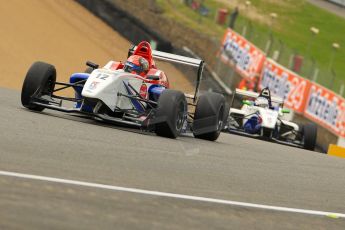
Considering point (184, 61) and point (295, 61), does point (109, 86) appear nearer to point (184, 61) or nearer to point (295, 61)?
point (184, 61)

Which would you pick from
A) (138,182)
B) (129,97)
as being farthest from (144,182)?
(129,97)

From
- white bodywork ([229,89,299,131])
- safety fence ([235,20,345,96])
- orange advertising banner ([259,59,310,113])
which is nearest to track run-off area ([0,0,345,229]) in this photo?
white bodywork ([229,89,299,131])

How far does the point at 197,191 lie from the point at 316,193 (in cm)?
205

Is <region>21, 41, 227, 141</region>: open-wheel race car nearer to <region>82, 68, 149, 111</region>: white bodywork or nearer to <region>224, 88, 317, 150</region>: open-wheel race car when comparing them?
<region>82, 68, 149, 111</region>: white bodywork

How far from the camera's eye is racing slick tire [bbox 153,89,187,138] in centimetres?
1261

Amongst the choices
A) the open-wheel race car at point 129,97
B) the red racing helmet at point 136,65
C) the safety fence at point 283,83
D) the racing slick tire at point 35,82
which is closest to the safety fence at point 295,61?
the safety fence at point 283,83

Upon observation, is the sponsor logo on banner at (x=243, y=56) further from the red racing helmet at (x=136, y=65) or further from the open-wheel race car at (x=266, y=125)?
the red racing helmet at (x=136, y=65)

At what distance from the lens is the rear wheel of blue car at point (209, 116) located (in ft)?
46.9

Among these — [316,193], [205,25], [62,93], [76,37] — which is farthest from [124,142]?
[205,25]

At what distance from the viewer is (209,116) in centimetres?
1451

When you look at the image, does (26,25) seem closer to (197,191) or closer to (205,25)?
(205,25)

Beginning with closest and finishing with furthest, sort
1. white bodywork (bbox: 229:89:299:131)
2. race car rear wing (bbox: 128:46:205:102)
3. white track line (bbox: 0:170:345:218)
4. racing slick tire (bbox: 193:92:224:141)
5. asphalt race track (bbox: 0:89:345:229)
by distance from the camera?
1. asphalt race track (bbox: 0:89:345:229)
2. white track line (bbox: 0:170:345:218)
3. racing slick tire (bbox: 193:92:224:141)
4. race car rear wing (bbox: 128:46:205:102)
5. white bodywork (bbox: 229:89:299:131)

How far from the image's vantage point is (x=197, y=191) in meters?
7.68

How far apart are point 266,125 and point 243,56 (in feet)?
37.3
